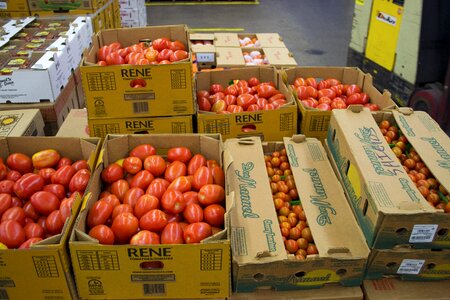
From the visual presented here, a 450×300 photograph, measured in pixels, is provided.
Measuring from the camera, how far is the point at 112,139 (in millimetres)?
2230

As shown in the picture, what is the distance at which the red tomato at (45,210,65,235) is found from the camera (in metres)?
1.87

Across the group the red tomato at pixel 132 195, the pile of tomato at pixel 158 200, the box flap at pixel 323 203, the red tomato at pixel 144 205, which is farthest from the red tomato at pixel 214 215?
the box flap at pixel 323 203

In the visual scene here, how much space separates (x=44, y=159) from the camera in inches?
88.7

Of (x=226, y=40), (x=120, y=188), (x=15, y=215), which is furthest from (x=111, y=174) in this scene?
(x=226, y=40)

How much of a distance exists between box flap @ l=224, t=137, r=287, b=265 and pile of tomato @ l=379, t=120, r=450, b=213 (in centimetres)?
70

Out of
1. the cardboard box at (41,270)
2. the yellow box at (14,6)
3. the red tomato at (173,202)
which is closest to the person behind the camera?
the cardboard box at (41,270)

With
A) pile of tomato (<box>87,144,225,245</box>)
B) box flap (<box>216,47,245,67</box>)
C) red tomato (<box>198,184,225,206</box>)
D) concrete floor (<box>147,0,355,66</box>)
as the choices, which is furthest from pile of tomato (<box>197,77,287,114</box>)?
concrete floor (<box>147,0,355,66</box>)

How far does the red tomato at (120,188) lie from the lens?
6.67 feet

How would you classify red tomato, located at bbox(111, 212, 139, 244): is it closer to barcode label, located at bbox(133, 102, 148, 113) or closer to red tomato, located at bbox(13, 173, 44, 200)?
red tomato, located at bbox(13, 173, 44, 200)

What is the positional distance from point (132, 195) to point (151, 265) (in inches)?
13.6

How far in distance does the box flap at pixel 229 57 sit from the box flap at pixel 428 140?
77.0 inches

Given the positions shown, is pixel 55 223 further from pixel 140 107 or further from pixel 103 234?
pixel 140 107

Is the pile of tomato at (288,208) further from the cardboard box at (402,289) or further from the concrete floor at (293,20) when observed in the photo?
the concrete floor at (293,20)

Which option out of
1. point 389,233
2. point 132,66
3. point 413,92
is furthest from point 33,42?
point 413,92
